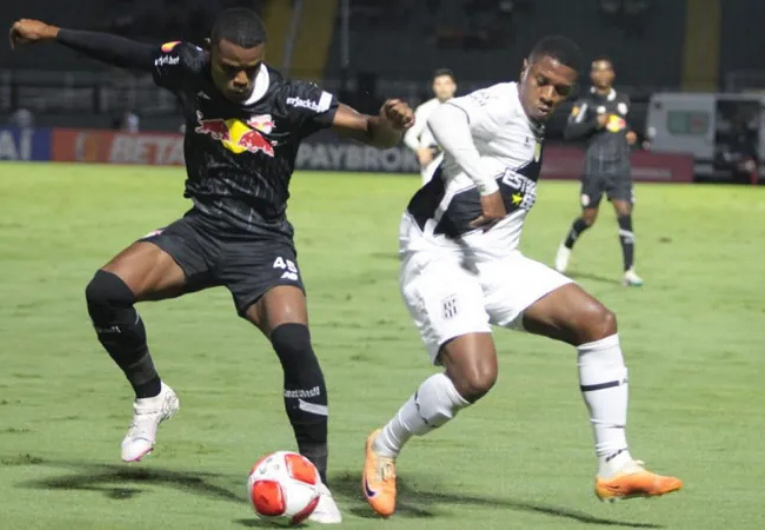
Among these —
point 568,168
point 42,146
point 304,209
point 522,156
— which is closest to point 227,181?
point 522,156

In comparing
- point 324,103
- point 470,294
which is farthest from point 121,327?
point 470,294

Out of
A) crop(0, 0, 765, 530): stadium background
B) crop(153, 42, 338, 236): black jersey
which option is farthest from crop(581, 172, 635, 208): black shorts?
crop(153, 42, 338, 236): black jersey

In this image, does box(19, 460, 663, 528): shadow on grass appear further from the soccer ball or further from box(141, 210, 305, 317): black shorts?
box(141, 210, 305, 317): black shorts

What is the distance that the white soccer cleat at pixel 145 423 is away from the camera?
7.72 metres

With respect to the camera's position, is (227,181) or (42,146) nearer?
(227,181)

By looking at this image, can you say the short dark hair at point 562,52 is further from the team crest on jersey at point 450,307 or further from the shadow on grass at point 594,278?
the shadow on grass at point 594,278

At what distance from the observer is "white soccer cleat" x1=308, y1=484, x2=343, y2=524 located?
695 cm

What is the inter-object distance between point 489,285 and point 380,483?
3.30 feet

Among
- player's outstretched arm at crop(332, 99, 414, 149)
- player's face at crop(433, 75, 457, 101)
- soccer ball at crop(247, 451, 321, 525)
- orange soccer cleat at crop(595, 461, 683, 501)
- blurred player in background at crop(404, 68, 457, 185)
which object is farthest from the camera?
player's face at crop(433, 75, 457, 101)

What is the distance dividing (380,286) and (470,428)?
755cm

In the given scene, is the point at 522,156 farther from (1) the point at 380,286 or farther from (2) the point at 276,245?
(1) the point at 380,286

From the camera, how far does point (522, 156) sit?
750 cm

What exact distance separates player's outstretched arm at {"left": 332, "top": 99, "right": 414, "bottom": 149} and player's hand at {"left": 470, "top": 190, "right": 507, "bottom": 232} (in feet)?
1.61

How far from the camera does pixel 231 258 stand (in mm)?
7598
